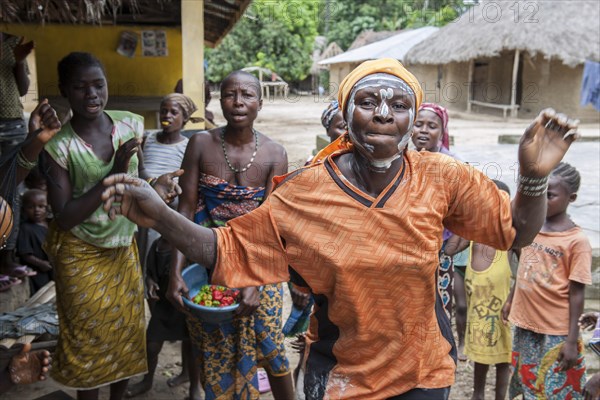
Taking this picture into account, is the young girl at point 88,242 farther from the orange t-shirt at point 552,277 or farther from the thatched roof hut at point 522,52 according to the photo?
the thatched roof hut at point 522,52

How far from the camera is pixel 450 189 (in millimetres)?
1714

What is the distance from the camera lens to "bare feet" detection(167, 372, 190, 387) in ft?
12.0

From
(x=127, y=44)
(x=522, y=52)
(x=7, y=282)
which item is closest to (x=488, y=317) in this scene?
(x=7, y=282)

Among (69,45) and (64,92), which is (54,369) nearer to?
(64,92)

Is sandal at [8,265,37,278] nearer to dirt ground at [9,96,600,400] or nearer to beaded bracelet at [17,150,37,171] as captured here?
dirt ground at [9,96,600,400]

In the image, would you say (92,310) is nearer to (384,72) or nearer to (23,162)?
(23,162)

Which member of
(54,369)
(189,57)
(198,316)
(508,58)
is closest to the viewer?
(198,316)

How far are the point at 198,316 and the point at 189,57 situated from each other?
12.2 feet

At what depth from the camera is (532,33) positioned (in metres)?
18.6

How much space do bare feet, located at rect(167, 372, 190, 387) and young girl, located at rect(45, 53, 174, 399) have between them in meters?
0.70

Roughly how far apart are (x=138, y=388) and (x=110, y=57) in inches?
224

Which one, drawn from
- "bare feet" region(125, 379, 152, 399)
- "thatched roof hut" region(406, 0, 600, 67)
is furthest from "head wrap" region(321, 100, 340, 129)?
"thatched roof hut" region(406, 0, 600, 67)

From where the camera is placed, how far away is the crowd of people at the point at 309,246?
1.68m

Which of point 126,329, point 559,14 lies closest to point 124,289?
point 126,329
